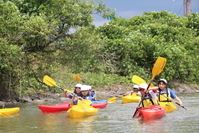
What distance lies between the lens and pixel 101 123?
9.05 m

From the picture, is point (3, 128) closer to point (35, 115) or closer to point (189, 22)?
point (35, 115)

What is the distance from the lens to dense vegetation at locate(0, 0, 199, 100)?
13.0 metres

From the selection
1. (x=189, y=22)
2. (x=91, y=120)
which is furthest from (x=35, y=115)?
(x=189, y=22)

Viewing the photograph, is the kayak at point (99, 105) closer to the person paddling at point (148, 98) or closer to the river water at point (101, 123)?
the river water at point (101, 123)

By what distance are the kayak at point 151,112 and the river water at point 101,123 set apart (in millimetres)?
122

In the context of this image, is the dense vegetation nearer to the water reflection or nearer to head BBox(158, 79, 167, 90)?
head BBox(158, 79, 167, 90)

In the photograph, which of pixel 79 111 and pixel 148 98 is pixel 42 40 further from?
pixel 148 98

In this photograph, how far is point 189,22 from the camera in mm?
27312

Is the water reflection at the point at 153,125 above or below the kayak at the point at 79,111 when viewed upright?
below

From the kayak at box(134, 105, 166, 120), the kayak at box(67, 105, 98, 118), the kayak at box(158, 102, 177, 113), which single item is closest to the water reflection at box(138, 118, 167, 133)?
the kayak at box(134, 105, 166, 120)

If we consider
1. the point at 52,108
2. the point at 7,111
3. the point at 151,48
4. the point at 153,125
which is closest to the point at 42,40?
the point at 52,108

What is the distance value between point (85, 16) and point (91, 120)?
6.21 meters

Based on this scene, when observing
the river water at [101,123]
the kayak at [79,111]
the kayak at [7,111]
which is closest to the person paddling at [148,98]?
the river water at [101,123]

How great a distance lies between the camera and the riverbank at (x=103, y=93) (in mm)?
15164
